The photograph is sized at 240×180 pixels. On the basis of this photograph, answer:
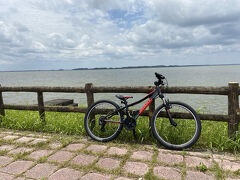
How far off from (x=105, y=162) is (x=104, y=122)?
1.37m

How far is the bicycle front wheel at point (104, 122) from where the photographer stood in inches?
166

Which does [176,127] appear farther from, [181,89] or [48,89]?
[48,89]

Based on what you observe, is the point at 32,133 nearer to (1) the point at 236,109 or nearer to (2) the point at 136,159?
(2) the point at 136,159

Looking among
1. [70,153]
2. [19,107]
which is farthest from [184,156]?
[19,107]

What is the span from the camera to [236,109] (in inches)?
152

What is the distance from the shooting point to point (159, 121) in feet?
14.4

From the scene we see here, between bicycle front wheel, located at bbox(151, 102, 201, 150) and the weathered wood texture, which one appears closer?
bicycle front wheel, located at bbox(151, 102, 201, 150)

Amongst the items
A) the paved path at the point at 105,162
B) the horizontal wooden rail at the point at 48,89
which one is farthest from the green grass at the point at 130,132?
the horizontal wooden rail at the point at 48,89

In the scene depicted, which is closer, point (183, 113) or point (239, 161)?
point (239, 161)

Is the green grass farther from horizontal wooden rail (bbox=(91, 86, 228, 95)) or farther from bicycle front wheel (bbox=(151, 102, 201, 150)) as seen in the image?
horizontal wooden rail (bbox=(91, 86, 228, 95))

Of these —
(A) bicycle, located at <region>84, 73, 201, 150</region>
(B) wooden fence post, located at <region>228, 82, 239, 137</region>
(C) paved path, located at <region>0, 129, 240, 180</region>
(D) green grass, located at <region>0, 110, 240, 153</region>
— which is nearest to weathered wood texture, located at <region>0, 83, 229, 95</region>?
(B) wooden fence post, located at <region>228, 82, 239, 137</region>

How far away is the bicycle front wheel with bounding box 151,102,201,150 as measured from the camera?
12.3 ft

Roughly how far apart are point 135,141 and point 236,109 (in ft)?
7.36

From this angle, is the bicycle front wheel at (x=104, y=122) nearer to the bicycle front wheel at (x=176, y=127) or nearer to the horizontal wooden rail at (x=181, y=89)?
the horizontal wooden rail at (x=181, y=89)
